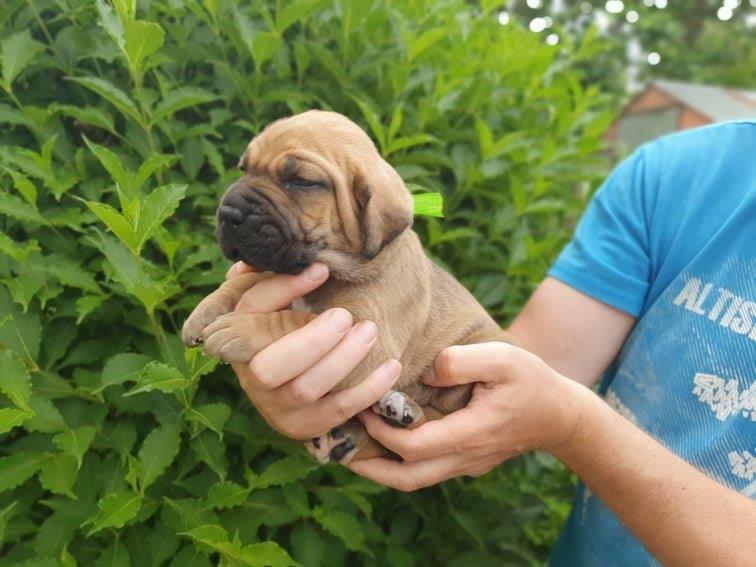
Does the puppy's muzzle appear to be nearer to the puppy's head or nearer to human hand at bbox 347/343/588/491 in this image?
the puppy's head

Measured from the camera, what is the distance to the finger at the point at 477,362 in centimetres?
213

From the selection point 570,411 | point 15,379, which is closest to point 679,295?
point 570,411

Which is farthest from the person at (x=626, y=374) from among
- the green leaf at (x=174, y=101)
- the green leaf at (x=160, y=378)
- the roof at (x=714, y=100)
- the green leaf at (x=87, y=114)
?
the roof at (x=714, y=100)

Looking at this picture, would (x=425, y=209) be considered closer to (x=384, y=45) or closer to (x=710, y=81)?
(x=384, y=45)

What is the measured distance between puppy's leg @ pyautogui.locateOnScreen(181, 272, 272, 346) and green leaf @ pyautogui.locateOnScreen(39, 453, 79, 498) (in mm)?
482

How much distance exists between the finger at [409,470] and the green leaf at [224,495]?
0.44 meters

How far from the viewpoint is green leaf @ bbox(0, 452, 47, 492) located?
1874mm

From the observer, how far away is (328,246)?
2.09 metres

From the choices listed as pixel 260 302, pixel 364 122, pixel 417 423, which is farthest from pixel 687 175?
pixel 260 302

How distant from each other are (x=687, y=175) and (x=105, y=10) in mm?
2283

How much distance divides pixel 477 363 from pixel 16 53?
5.94ft

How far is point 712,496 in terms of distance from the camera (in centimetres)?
212

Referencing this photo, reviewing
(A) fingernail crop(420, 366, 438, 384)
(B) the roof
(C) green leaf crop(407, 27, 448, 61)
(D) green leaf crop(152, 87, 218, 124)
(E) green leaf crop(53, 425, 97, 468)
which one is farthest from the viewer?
(B) the roof

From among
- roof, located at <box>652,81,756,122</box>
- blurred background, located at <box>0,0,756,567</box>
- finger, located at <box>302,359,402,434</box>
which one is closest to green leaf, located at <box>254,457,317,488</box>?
blurred background, located at <box>0,0,756,567</box>
